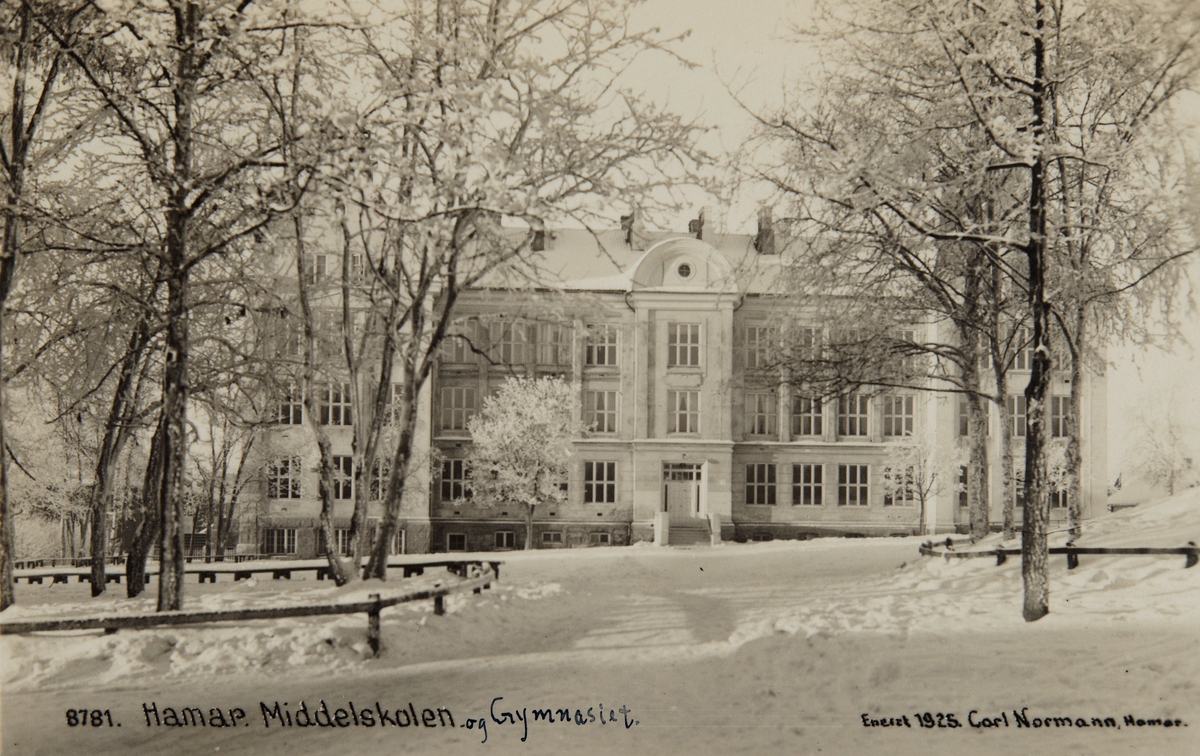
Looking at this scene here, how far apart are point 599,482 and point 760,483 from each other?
19.9ft

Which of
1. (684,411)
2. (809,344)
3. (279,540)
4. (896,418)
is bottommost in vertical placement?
(279,540)

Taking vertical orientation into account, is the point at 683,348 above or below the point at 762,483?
above

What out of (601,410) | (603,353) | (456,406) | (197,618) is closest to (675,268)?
(603,353)

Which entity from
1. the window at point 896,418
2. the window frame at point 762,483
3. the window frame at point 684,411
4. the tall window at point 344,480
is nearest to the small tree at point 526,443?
the window frame at point 684,411

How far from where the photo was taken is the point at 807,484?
3284 centimetres

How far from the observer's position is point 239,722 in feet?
23.0

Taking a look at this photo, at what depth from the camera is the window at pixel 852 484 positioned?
32312 mm

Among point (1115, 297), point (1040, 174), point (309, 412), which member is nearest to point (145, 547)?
point (309, 412)

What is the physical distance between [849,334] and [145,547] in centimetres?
1165

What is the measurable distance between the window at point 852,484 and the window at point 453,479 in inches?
544

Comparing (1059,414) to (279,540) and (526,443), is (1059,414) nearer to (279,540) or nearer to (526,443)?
(526,443)

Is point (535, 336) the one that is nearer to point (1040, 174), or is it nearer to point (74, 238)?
point (74, 238)

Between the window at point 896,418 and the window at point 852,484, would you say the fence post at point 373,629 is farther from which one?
the window at point 896,418

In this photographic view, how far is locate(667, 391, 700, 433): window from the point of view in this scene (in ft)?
104
